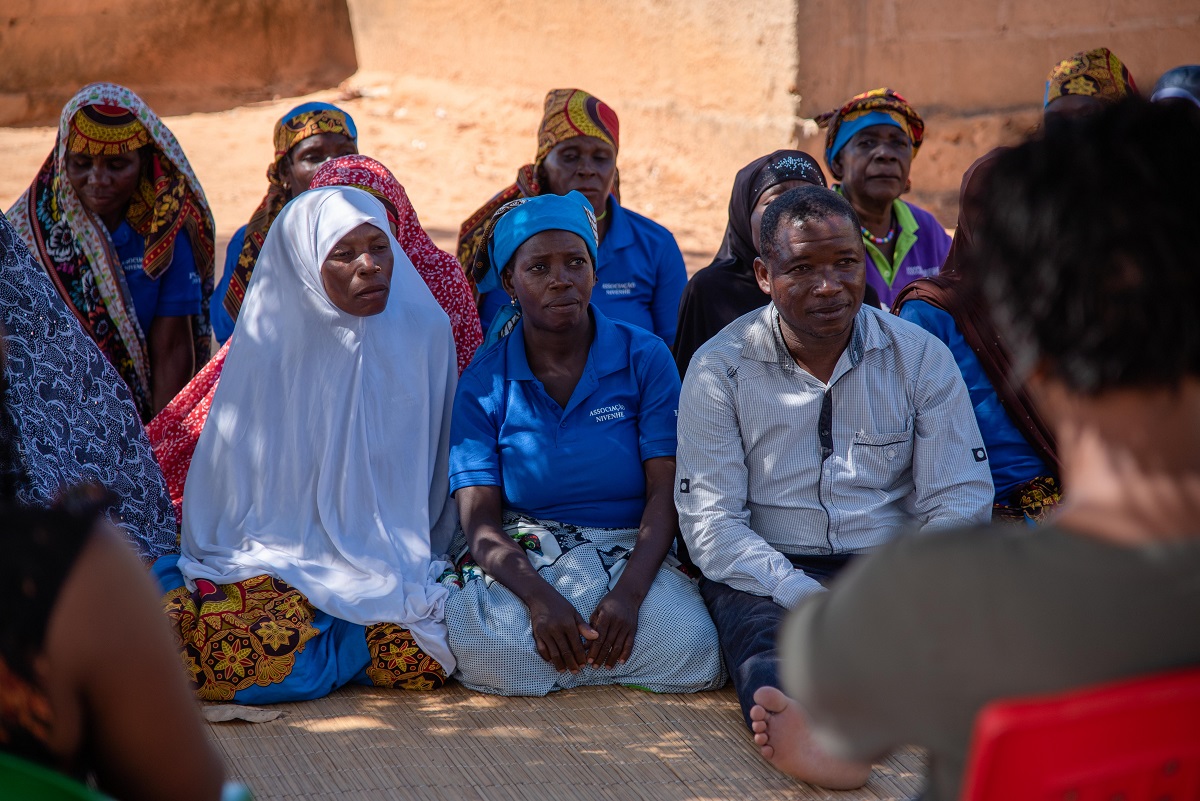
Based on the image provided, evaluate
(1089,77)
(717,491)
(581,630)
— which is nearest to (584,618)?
(581,630)

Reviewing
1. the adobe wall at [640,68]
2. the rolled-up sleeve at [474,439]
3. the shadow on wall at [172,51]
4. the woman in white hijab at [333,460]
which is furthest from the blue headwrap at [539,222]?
the shadow on wall at [172,51]

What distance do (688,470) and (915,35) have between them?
707 cm

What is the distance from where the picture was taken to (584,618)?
378 centimetres

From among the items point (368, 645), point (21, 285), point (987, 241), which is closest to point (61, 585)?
point (987, 241)

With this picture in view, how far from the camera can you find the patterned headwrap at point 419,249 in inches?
192

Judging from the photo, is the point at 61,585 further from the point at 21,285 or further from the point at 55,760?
the point at 21,285

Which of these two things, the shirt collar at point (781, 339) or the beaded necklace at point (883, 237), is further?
the beaded necklace at point (883, 237)

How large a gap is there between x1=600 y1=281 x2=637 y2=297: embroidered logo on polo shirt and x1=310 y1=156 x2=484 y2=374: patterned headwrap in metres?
0.68

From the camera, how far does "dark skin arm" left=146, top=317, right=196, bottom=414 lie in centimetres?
529

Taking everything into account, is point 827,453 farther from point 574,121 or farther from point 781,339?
point 574,121

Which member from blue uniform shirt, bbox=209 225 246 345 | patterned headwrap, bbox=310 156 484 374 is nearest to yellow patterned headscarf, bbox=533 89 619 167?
patterned headwrap, bbox=310 156 484 374

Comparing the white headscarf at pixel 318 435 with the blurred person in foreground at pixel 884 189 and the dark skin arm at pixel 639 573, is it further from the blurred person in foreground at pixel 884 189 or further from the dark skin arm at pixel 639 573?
the blurred person in foreground at pixel 884 189

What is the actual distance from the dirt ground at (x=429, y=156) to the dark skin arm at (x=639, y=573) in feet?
17.6

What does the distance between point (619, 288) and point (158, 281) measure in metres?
2.04
